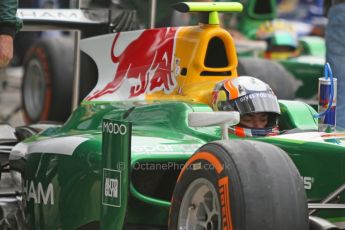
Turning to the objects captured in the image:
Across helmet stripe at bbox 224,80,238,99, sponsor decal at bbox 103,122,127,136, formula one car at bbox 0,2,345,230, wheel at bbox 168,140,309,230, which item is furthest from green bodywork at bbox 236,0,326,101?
wheel at bbox 168,140,309,230

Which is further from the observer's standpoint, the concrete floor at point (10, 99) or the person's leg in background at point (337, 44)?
the concrete floor at point (10, 99)

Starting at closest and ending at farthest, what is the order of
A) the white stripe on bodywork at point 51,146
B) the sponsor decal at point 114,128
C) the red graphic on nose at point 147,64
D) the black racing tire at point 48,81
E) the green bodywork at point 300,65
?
the sponsor decal at point 114,128
the white stripe on bodywork at point 51,146
the red graphic on nose at point 147,64
the black racing tire at point 48,81
the green bodywork at point 300,65

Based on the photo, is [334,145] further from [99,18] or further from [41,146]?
[99,18]

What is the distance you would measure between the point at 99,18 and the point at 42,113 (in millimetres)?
2830

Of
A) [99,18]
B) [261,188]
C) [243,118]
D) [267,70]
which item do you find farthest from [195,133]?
[267,70]

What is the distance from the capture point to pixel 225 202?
15.0 feet

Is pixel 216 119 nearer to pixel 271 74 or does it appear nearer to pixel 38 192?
pixel 38 192

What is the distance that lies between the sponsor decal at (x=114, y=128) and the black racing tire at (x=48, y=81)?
15.8ft

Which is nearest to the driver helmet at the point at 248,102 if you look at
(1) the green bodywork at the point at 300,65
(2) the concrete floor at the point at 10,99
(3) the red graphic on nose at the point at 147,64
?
(3) the red graphic on nose at the point at 147,64

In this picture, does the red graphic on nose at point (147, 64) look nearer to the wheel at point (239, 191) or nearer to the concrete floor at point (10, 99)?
the wheel at point (239, 191)

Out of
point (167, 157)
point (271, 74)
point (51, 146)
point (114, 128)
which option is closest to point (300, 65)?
point (271, 74)

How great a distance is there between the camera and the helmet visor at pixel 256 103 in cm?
579

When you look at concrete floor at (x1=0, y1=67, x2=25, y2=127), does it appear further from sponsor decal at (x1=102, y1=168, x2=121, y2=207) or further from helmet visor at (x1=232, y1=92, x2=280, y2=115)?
sponsor decal at (x1=102, y1=168, x2=121, y2=207)

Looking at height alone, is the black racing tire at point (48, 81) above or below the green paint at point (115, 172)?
below
